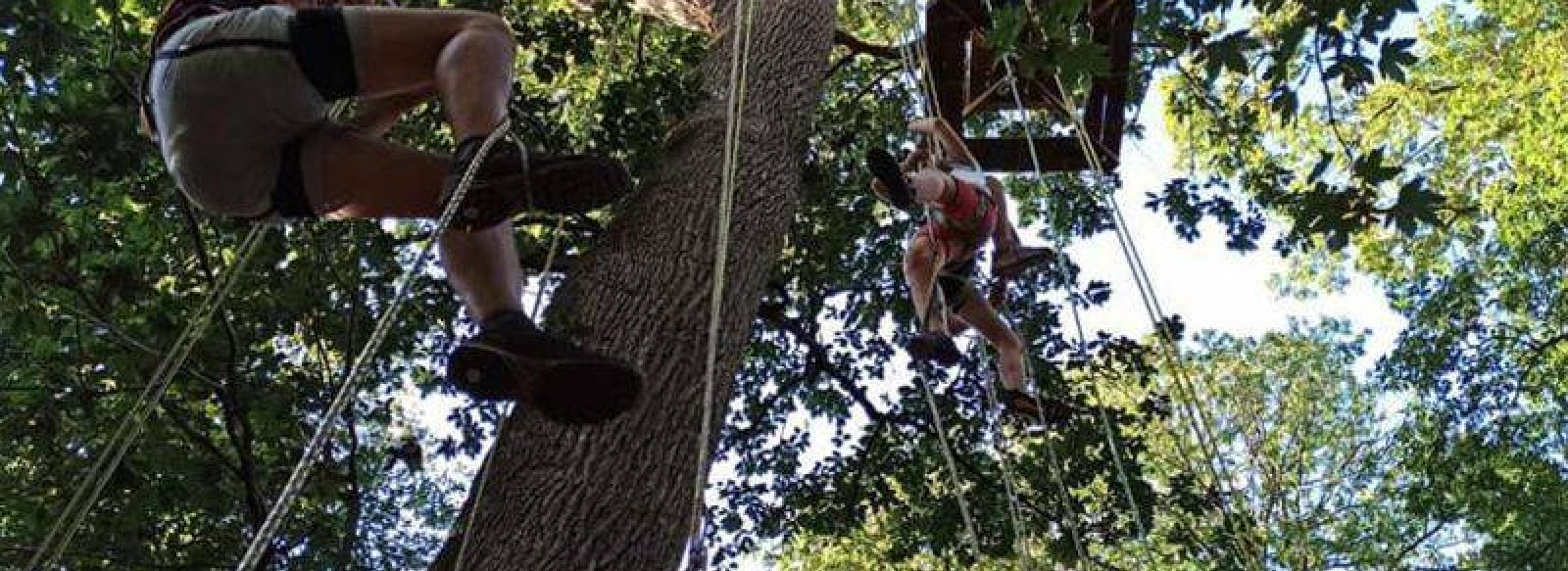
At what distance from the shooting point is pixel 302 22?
1926 mm

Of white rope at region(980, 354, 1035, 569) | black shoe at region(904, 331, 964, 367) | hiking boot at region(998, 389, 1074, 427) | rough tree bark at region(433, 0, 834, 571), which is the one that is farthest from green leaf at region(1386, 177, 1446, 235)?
hiking boot at region(998, 389, 1074, 427)

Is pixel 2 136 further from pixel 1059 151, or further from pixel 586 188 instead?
pixel 1059 151

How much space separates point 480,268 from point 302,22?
0.49 m

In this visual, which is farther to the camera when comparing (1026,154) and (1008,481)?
(1026,154)

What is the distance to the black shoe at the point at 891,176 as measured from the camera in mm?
4121

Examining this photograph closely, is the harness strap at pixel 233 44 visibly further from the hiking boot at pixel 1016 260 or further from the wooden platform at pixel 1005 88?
the hiking boot at pixel 1016 260

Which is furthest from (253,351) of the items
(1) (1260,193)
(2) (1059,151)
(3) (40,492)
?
(1) (1260,193)

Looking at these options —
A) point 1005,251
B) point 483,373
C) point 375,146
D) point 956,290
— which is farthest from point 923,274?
point 375,146

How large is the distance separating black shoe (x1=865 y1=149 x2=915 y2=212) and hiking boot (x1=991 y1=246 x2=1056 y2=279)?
67 centimetres

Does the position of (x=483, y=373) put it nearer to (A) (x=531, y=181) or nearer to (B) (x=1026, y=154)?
(A) (x=531, y=181)

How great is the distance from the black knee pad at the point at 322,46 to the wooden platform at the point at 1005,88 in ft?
9.96

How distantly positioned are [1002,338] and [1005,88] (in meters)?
1.07

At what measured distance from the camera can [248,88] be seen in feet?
6.29

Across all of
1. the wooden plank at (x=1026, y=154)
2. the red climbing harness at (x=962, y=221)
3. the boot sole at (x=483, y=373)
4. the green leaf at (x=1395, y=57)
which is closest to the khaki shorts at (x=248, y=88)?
the boot sole at (x=483, y=373)
